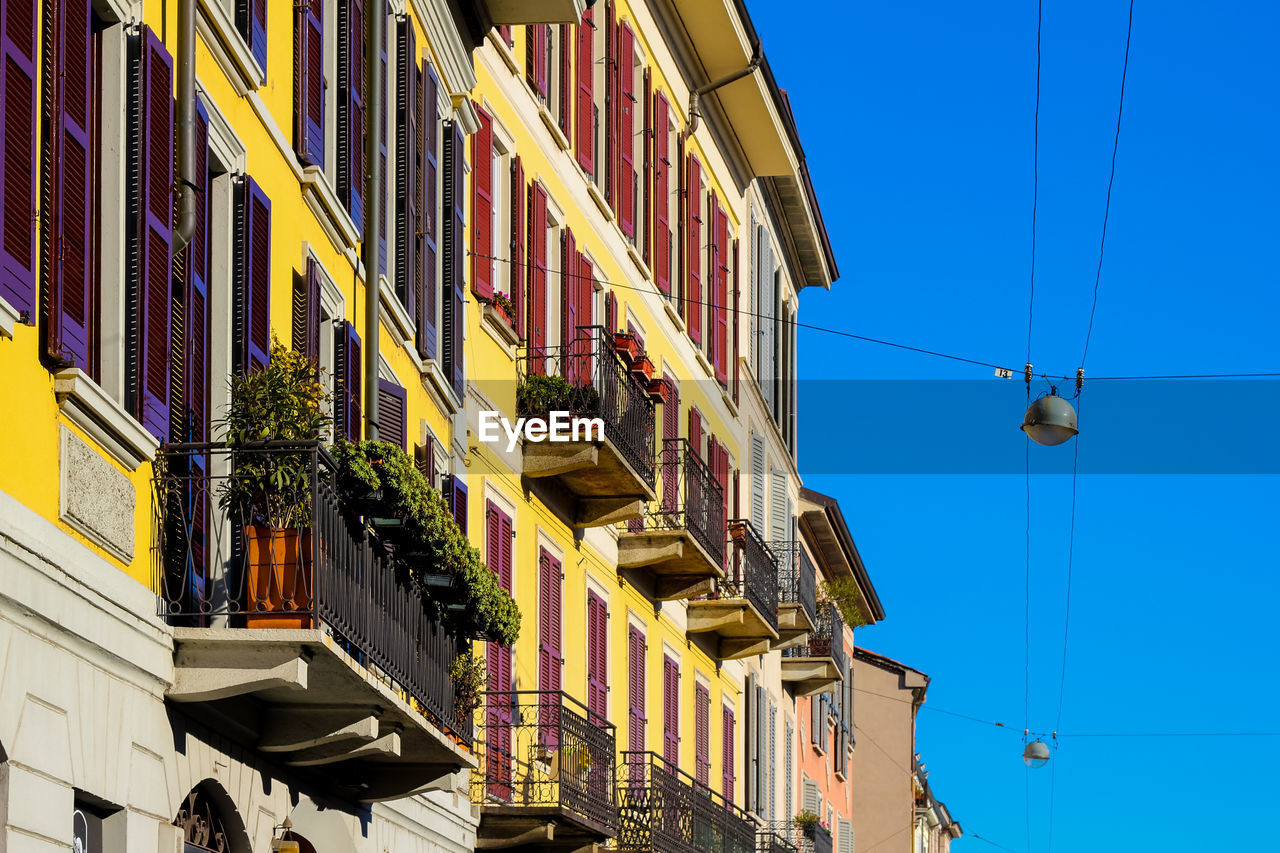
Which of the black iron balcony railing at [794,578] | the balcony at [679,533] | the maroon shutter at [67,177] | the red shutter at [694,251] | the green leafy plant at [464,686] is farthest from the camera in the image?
the black iron balcony railing at [794,578]

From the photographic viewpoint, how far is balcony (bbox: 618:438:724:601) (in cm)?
2595

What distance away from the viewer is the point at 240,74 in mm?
13586

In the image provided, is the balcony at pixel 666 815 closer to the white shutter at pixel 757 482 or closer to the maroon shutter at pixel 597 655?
the maroon shutter at pixel 597 655

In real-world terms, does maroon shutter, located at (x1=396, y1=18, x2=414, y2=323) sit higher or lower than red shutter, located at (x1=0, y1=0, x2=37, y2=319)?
higher

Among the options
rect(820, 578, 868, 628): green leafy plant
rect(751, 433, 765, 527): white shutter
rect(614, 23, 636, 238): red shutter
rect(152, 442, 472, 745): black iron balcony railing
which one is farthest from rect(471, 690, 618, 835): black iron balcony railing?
rect(820, 578, 868, 628): green leafy plant

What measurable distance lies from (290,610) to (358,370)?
13.9 feet

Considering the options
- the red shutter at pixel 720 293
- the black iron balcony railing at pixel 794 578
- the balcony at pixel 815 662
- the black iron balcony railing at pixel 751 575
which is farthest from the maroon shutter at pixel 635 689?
the balcony at pixel 815 662

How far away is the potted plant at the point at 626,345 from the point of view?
23.9 m

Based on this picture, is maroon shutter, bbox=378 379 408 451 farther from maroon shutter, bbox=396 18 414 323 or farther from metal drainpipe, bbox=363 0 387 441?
maroon shutter, bbox=396 18 414 323

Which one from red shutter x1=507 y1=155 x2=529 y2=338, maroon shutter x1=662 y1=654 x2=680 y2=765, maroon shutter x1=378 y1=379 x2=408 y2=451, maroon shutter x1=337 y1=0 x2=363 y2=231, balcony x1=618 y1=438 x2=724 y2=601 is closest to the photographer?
maroon shutter x1=337 y1=0 x2=363 y2=231

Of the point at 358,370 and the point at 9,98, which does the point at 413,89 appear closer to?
the point at 358,370

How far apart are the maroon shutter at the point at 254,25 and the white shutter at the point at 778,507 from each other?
2403 centimetres

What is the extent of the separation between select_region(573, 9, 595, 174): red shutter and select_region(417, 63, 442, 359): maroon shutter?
5.94 m

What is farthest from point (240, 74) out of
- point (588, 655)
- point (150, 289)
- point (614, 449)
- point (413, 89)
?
point (588, 655)
